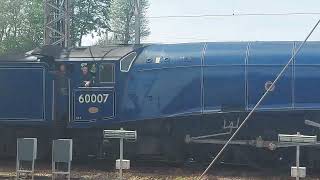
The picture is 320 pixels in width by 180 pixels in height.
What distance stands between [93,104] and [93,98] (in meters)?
0.18

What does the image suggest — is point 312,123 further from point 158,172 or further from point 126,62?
point 126,62

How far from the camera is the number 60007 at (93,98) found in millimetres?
14952

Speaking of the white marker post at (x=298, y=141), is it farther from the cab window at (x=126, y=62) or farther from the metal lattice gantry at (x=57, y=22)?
the metal lattice gantry at (x=57, y=22)

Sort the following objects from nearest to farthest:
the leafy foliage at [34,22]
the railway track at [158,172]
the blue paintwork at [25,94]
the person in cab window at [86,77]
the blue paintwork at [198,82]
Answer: the railway track at [158,172] < the blue paintwork at [198,82] < the person in cab window at [86,77] < the blue paintwork at [25,94] < the leafy foliage at [34,22]

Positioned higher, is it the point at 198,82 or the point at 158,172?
the point at 198,82

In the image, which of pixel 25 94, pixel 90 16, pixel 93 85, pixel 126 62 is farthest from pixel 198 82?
pixel 90 16

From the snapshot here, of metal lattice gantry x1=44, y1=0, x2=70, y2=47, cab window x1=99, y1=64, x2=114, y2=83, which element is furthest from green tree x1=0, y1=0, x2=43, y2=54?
cab window x1=99, y1=64, x2=114, y2=83

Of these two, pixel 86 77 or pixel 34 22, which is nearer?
pixel 86 77

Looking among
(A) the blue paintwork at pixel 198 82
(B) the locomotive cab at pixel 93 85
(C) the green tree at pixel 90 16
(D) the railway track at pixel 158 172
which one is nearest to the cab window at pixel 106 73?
(B) the locomotive cab at pixel 93 85

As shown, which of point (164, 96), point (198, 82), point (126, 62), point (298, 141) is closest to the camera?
point (298, 141)

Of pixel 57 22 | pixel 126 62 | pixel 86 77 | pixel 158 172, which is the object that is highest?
pixel 57 22

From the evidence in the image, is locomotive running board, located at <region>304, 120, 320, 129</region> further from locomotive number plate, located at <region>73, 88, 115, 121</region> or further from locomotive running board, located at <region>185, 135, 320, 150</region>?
locomotive number plate, located at <region>73, 88, 115, 121</region>

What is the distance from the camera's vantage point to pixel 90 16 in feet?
199

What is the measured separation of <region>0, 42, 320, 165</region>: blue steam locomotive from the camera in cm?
1392
